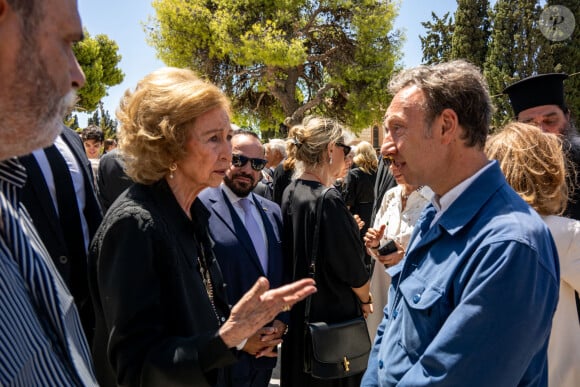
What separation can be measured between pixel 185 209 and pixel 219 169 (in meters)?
0.26

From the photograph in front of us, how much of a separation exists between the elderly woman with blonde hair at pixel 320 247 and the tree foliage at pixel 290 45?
16.4 metres

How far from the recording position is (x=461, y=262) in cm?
156

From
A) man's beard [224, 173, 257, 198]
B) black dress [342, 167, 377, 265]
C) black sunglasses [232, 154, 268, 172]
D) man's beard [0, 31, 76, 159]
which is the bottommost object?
black dress [342, 167, 377, 265]

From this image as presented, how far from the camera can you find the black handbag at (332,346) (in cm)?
317

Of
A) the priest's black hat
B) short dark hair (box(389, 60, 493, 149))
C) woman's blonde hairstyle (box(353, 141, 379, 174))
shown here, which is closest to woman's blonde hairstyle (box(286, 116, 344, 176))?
the priest's black hat

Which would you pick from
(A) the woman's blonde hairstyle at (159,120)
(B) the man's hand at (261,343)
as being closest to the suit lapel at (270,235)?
(B) the man's hand at (261,343)

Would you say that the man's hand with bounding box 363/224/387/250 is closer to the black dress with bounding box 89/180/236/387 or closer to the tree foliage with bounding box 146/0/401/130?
the black dress with bounding box 89/180/236/387

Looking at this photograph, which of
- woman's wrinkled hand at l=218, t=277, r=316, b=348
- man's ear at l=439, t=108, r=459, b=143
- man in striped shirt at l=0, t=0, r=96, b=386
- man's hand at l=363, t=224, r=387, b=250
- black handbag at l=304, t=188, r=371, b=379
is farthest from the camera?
man's hand at l=363, t=224, r=387, b=250

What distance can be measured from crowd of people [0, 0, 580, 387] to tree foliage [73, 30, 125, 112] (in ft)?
82.5

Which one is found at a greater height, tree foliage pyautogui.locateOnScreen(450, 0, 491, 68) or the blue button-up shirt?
tree foliage pyautogui.locateOnScreen(450, 0, 491, 68)

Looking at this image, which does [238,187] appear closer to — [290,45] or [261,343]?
[261,343]

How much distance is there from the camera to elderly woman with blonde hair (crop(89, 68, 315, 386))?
65.6 inches

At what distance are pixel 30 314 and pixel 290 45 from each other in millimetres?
19640

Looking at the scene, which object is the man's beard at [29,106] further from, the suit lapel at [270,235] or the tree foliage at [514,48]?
the tree foliage at [514,48]
